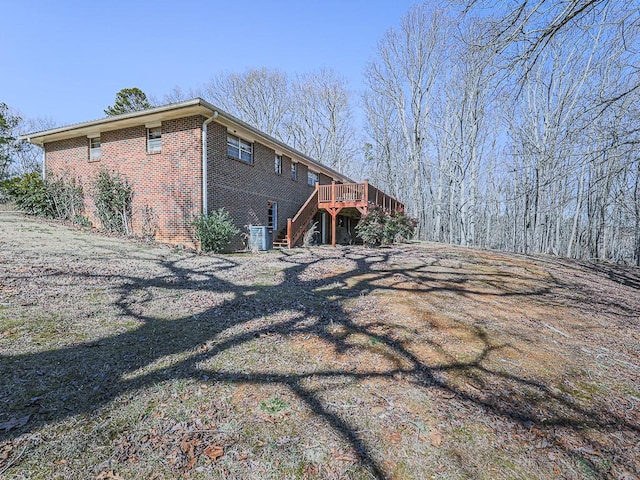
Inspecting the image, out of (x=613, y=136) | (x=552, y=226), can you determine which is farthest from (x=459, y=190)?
(x=613, y=136)

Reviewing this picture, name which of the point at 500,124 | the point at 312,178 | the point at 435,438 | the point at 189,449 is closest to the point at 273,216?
the point at 312,178

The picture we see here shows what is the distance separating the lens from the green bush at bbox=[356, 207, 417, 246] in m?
13.1

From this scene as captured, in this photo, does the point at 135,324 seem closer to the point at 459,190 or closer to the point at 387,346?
the point at 387,346

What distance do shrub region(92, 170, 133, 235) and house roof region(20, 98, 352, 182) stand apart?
179 cm

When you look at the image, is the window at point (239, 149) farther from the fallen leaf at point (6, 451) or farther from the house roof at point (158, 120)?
the fallen leaf at point (6, 451)

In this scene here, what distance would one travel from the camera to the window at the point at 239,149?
11.3 m

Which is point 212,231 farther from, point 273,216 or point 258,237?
point 273,216

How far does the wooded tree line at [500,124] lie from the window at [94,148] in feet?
41.6

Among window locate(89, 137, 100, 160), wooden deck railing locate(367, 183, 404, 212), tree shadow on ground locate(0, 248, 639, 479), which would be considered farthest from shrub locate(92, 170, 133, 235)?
wooden deck railing locate(367, 183, 404, 212)

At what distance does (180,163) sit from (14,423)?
9.17 m

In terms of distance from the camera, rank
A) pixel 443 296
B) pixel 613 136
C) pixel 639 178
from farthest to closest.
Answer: pixel 639 178, pixel 443 296, pixel 613 136

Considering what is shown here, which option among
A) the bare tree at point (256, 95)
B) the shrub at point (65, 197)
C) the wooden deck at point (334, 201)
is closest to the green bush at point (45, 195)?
the shrub at point (65, 197)

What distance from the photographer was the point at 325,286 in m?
6.10

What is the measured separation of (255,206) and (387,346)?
9773mm
